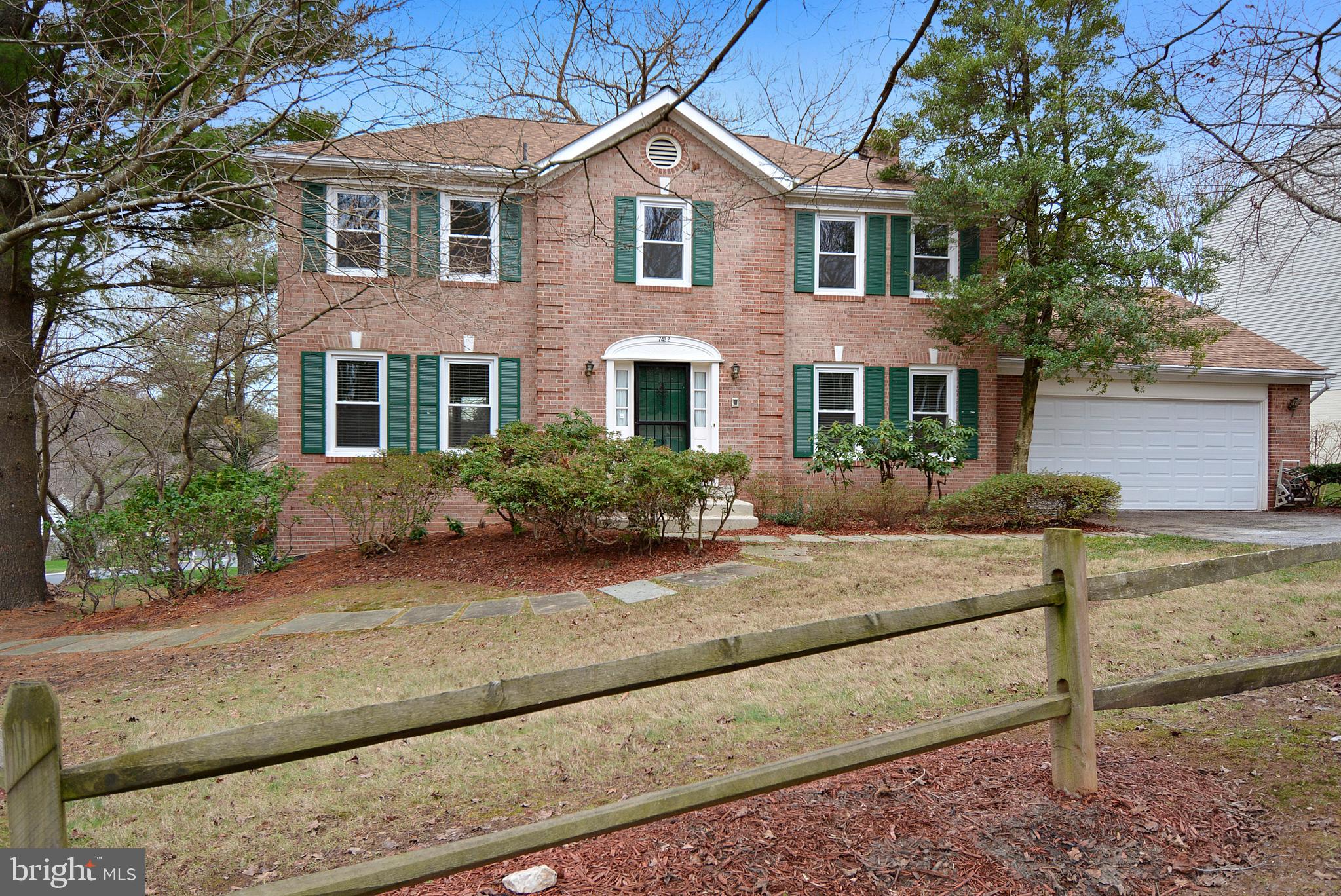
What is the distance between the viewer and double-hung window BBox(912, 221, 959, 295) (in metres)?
13.2

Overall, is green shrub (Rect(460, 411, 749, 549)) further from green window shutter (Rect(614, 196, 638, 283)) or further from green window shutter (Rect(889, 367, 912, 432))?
green window shutter (Rect(889, 367, 912, 432))

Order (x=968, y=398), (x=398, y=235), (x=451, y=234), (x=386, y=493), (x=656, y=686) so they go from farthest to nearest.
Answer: (x=968, y=398) < (x=451, y=234) < (x=386, y=493) < (x=398, y=235) < (x=656, y=686)

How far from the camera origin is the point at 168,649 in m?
6.39

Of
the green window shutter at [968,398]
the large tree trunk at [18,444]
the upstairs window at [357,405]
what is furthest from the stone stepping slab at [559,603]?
the green window shutter at [968,398]

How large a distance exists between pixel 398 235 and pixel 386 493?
10.5ft

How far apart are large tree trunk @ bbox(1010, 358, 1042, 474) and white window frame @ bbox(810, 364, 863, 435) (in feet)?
8.63

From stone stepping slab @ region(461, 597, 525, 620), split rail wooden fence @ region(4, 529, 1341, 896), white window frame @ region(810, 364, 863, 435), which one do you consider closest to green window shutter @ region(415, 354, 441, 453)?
stone stepping slab @ region(461, 597, 525, 620)

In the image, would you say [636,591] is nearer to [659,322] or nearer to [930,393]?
[659,322]

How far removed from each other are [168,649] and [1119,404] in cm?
1514

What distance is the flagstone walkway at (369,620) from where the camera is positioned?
259 inches

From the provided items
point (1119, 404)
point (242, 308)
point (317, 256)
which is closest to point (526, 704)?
point (242, 308)

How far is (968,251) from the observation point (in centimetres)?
1335

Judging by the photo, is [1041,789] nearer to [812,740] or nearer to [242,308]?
[812,740]

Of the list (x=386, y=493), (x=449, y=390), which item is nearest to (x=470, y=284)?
(x=449, y=390)
